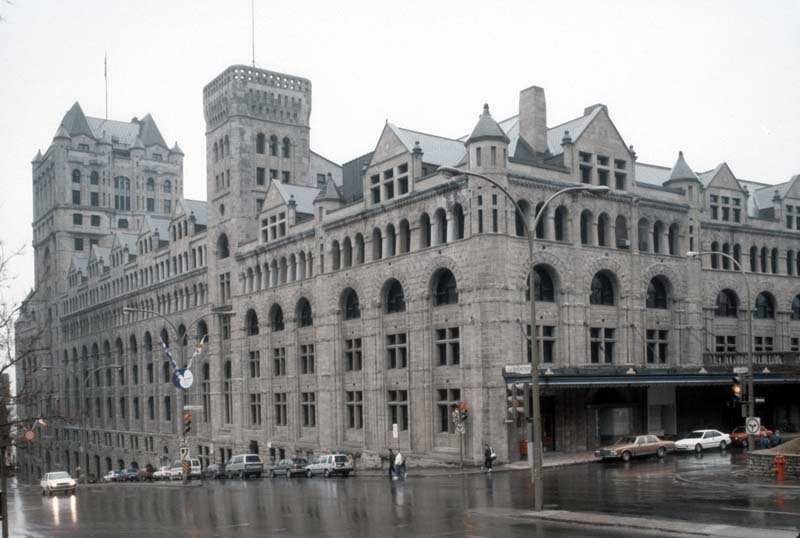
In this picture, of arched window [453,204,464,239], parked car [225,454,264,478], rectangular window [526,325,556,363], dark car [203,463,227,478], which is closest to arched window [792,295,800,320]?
rectangular window [526,325,556,363]

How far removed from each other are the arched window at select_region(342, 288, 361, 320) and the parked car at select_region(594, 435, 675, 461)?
21688mm

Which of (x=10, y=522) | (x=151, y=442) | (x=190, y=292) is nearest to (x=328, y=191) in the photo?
(x=190, y=292)

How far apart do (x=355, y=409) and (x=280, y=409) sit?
477 inches

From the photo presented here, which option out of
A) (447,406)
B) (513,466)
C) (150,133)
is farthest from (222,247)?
(150,133)

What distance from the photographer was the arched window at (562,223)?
187ft

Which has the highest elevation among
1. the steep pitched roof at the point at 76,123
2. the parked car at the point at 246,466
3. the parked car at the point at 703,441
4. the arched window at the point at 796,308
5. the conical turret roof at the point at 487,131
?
the steep pitched roof at the point at 76,123

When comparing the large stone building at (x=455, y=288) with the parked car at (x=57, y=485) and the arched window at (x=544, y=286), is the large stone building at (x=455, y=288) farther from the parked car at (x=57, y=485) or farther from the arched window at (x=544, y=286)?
the parked car at (x=57, y=485)

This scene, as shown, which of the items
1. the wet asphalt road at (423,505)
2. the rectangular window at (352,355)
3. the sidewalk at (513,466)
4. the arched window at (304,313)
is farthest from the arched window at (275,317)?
the wet asphalt road at (423,505)

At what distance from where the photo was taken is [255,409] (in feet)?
258

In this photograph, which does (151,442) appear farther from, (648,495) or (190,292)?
(648,495)

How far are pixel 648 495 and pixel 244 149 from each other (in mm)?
55057

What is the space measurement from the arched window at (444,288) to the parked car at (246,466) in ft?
58.7

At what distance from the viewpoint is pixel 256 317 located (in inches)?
3113

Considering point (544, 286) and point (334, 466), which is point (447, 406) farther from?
point (544, 286)
